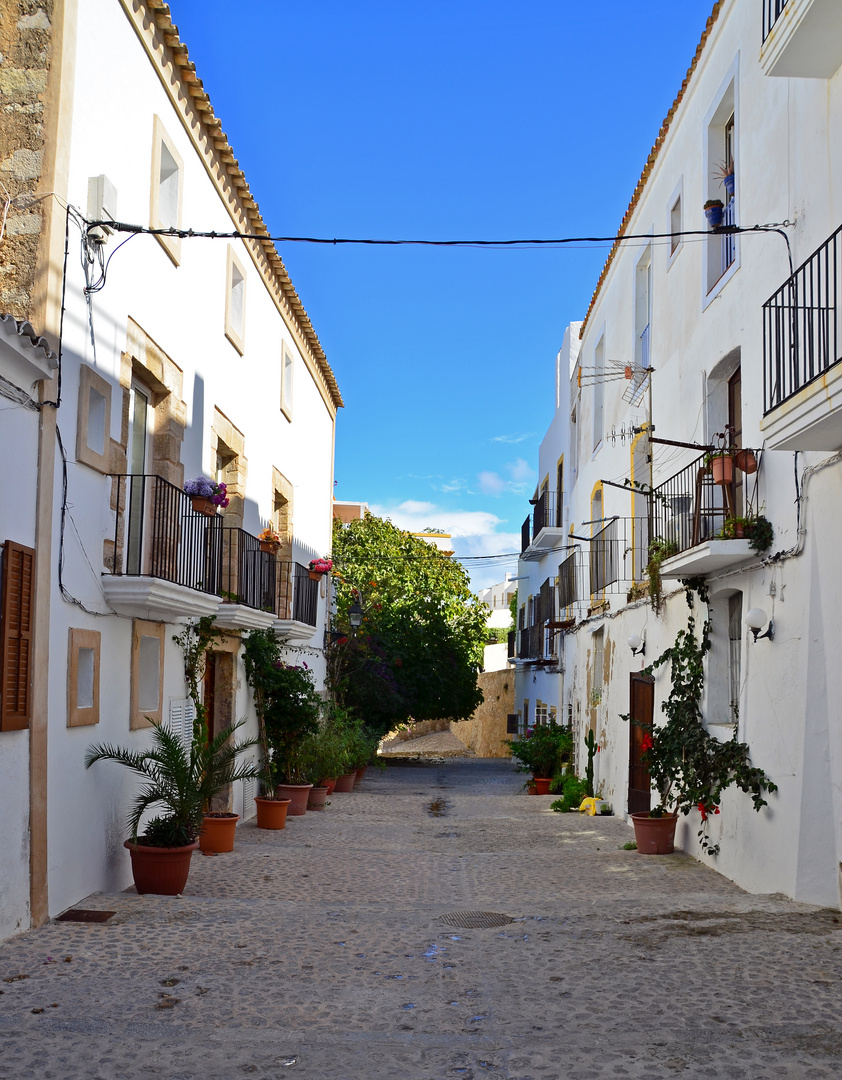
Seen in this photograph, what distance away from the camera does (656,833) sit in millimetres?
9969

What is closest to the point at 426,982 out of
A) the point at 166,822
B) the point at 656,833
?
the point at 166,822

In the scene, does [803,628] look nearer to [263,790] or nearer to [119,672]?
[119,672]

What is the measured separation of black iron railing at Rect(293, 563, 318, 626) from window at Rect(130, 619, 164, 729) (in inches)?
196

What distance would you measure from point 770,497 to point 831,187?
243cm

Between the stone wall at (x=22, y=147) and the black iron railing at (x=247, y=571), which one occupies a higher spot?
the stone wall at (x=22, y=147)

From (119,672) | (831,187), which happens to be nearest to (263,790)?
(119,672)

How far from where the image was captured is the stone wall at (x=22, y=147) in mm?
6547

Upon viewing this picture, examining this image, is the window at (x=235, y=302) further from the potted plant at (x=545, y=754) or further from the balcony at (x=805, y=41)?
the potted plant at (x=545, y=754)

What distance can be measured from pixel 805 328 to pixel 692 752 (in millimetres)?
4351

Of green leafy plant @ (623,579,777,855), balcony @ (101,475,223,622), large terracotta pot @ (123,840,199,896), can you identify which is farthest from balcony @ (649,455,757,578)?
large terracotta pot @ (123,840,199,896)

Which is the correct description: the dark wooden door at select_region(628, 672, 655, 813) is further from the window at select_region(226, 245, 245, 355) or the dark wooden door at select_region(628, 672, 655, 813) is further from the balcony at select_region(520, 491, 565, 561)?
the balcony at select_region(520, 491, 565, 561)

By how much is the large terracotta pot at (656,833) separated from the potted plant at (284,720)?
15.2 feet

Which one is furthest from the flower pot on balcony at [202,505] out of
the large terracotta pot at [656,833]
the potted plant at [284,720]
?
the large terracotta pot at [656,833]

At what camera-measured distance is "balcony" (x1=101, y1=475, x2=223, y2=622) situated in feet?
25.0
